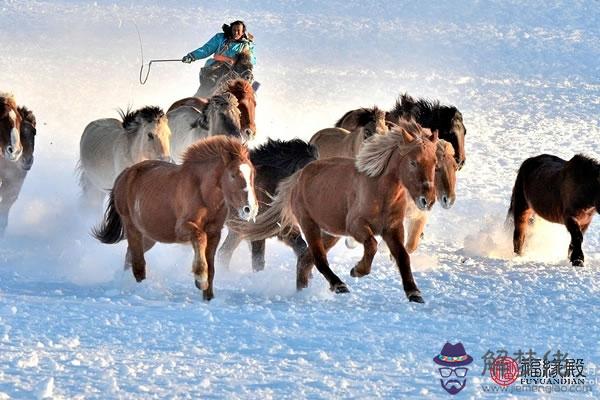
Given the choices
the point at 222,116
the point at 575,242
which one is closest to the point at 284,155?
the point at 222,116

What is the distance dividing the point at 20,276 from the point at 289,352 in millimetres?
3584

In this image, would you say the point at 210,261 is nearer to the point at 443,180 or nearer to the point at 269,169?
the point at 443,180

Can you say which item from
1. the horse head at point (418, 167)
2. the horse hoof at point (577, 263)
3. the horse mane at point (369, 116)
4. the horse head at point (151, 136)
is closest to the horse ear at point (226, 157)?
the horse head at point (418, 167)

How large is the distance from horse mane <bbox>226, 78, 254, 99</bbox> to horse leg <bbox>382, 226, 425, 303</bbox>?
4.48 meters

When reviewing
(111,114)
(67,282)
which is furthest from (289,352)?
(111,114)

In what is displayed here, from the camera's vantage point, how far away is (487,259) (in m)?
13.1

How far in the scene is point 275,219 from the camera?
1079 cm

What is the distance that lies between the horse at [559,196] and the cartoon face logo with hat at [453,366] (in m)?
4.80

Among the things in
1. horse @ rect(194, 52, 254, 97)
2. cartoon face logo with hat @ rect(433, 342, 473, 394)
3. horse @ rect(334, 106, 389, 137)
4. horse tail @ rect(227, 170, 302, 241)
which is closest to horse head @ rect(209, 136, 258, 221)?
horse tail @ rect(227, 170, 302, 241)

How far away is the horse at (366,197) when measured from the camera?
9.66 m

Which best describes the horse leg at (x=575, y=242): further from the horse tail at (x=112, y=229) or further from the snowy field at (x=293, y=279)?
the horse tail at (x=112, y=229)

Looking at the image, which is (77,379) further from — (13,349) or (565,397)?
(565,397)

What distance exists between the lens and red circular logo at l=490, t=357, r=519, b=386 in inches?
292

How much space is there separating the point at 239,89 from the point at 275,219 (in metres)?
3.42
